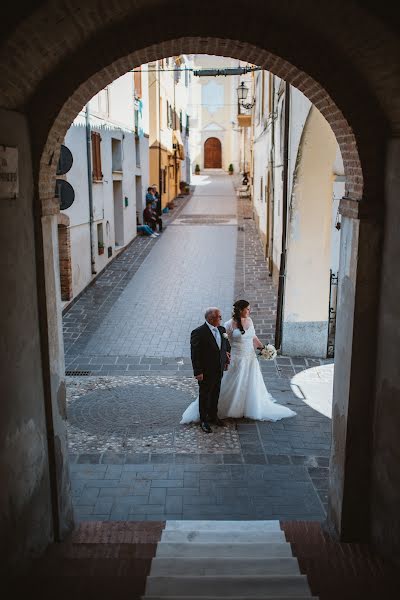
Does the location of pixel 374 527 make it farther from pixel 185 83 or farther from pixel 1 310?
pixel 185 83

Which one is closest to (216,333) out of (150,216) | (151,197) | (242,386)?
(242,386)

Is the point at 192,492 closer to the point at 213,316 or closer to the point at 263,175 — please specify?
the point at 213,316

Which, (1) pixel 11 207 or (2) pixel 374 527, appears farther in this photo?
(2) pixel 374 527

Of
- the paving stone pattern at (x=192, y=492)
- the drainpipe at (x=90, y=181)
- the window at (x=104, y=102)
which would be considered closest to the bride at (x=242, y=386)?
the paving stone pattern at (x=192, y=492)

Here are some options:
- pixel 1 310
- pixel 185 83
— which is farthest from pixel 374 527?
pixel 185 83

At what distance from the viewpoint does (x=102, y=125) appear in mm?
16547

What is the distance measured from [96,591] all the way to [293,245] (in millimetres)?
7651

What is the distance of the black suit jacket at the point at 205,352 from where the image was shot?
7.67 meters

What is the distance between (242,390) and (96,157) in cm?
1005

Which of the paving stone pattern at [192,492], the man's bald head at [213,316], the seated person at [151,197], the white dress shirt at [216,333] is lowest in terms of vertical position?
the paving stone pattern at [192,492]

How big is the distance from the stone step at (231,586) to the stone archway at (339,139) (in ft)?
3.08

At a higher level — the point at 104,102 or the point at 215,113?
the point at 215,113

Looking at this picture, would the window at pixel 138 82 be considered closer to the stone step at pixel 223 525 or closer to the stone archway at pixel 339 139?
the stone archway at pixel 339 139

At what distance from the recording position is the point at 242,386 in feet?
27.2
